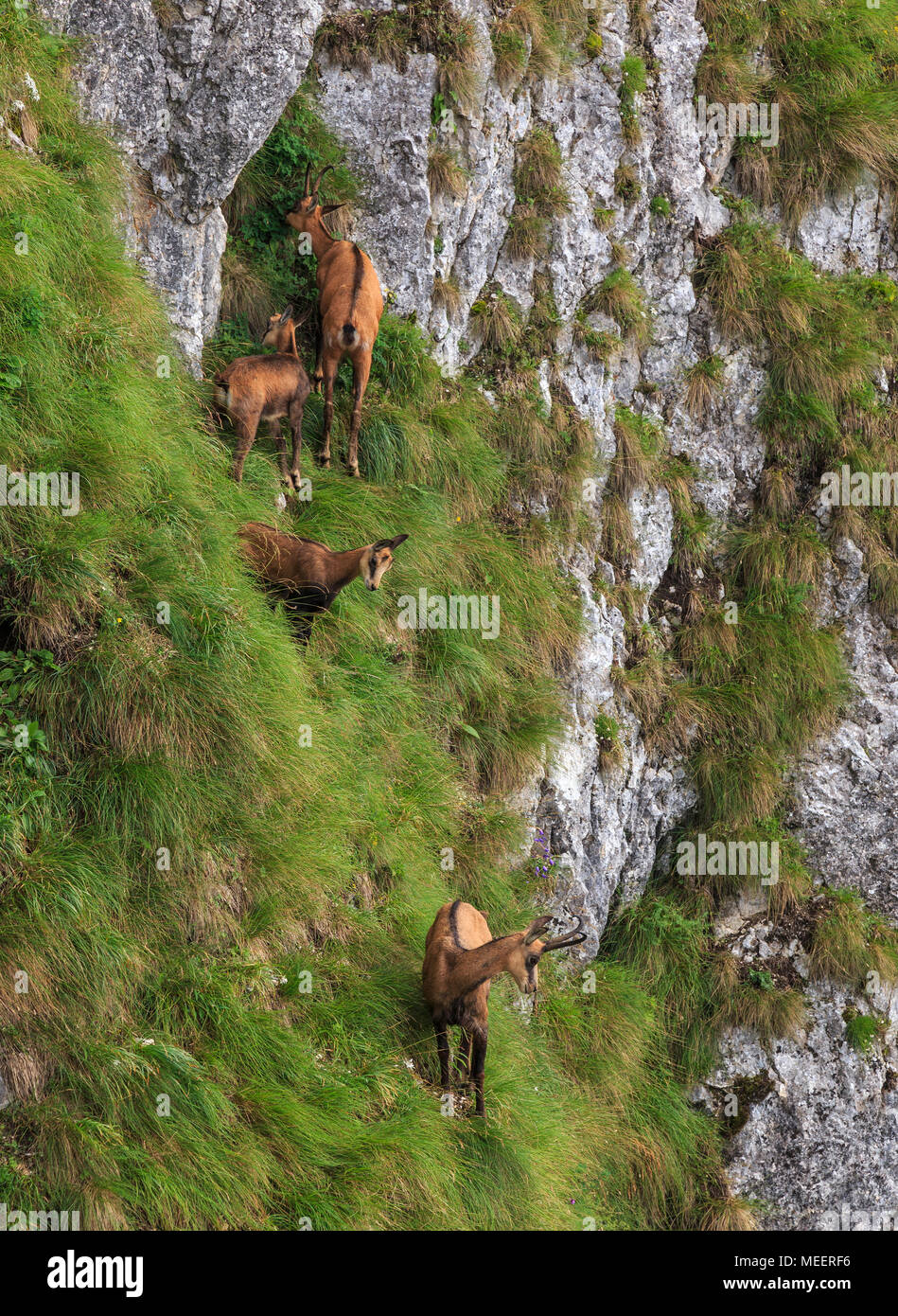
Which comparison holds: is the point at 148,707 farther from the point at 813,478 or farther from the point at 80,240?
the point at 813,478

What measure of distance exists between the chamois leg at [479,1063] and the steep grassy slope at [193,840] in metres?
0.15

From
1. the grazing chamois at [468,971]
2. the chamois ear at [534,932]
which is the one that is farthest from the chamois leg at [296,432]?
the chamois ear at [534,932]

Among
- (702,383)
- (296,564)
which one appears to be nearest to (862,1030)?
(702,383)

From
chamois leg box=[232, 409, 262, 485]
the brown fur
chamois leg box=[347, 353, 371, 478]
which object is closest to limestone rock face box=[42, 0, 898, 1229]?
chamois leg box=[232, 409, 262, 485]

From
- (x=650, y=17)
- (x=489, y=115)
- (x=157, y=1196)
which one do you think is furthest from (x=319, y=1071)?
(x=650, y=17)

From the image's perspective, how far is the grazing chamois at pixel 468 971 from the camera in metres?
6.58

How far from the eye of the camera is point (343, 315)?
27.2ft

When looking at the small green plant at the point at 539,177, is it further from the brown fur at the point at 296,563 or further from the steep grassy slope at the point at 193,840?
the brown fur at the point at 296,563

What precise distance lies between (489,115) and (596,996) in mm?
7937

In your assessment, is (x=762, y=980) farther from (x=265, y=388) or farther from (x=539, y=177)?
(x=539, y=177)

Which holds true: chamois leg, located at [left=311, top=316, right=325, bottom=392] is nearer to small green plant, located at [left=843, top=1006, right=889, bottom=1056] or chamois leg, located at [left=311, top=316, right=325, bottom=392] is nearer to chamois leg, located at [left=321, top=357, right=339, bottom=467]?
chamois leg, located at [left=321, top=357, right=339, bottom=467]

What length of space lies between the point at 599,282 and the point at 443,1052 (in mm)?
7832

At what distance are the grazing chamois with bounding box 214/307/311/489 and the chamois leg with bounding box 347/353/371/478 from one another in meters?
0.52

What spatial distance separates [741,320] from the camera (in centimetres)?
1228
